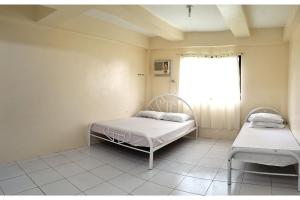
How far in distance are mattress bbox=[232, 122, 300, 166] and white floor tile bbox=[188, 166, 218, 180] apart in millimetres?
472

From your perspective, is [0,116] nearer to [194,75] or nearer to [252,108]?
[194,75]

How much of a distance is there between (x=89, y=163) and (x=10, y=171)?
1.02 m

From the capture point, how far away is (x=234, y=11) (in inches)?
112

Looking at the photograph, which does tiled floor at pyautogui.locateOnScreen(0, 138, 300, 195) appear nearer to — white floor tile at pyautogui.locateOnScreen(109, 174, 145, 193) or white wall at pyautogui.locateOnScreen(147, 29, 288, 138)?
white floor tile at pyautogui.locateOnScreen(109, 174, 145, 193)

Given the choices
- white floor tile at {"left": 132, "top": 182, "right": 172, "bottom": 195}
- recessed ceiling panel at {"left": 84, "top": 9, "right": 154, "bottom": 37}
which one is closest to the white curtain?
recessed ceiling panel at {"left": 84, "top": 9, "right": 154, "bottom": 37}

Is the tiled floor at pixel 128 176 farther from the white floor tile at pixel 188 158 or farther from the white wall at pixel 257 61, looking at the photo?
the white wall at pixel 257 61

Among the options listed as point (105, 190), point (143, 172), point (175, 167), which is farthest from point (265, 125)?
point (105, 190)

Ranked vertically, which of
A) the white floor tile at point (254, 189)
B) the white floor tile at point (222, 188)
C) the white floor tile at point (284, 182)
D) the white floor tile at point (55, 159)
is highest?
the white floor tile at point (55, 159)

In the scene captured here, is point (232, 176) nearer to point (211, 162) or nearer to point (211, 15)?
point (211, 162)

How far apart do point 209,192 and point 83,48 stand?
3181mm

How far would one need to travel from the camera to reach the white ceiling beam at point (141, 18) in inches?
112

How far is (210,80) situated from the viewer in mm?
4871

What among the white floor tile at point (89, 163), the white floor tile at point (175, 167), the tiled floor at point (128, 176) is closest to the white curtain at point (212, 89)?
the tiled floor at point (128, 176)

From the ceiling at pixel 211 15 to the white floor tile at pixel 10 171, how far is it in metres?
2.90
